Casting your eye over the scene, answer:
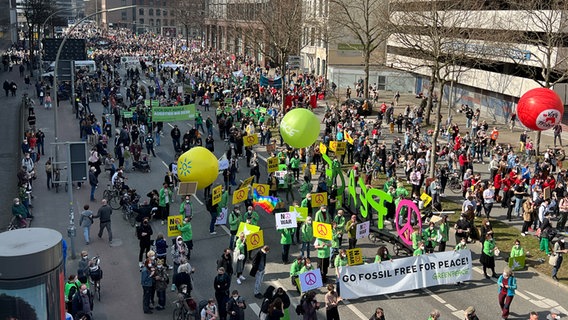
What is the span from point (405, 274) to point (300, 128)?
862cm

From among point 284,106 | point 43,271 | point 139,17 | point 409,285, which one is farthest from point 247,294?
point 139,17

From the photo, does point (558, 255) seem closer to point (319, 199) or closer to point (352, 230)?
point (352, 230)

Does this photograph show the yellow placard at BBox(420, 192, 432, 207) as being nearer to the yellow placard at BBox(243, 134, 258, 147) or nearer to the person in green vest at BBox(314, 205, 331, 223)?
the person in green vest at BBox(314, 205, 331, 223)

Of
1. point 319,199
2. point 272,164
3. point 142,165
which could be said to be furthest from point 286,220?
point 142,165

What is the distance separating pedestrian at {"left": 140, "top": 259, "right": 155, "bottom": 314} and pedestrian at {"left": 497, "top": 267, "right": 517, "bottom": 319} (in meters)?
8.43

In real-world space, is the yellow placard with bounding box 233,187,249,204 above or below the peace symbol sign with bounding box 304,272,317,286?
above

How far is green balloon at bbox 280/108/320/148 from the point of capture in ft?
74.0

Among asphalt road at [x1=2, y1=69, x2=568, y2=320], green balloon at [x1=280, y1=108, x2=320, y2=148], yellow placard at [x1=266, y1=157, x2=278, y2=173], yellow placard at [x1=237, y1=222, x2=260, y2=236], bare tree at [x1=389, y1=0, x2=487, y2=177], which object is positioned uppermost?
bare tree at [x1=389, y1=0, x2=487, y2=177]

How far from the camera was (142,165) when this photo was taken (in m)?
27.0

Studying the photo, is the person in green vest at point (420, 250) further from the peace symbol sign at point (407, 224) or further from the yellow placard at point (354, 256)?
the peace symbol sign at point (407, 224)

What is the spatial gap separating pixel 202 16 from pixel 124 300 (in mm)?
85166

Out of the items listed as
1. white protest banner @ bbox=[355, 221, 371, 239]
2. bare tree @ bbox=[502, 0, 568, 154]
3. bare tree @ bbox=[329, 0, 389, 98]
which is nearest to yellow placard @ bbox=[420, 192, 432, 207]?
white protest banner @ bbox=[355, 221, 371, 239]

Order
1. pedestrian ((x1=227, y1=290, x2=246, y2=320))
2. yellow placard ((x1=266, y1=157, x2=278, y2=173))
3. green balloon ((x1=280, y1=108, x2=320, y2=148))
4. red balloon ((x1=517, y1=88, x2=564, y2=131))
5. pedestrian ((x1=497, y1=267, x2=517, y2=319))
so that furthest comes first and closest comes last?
yellow placard ((x1=266, y1=157, x2=278, y2=173)) < green balloon ((x1=280, y1=108, x2=320, y2=148)) < red balloon ((x1=517, y1=88, x2=564, y2=131)) < pedestrian ((x1=497, y1=267, x2=517, y2=319)) < pedestrian ((x1=227, y1=290, x2=246, y2=320))

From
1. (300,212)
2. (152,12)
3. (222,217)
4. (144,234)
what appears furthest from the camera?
(152,12)
